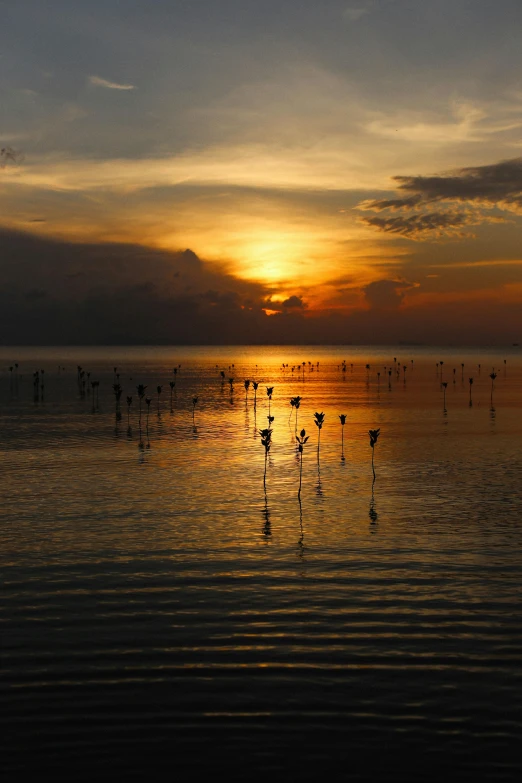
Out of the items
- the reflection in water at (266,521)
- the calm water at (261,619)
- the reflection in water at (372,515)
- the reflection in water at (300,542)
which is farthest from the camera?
the reflection in water at (372,515)

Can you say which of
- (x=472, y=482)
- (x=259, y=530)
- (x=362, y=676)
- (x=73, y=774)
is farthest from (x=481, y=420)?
(x=73, y=774)

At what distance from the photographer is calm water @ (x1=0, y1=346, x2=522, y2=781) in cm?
1450

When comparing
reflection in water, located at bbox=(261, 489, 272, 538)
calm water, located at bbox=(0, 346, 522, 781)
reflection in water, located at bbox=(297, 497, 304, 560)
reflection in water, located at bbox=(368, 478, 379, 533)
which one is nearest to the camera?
calm water, located at bbox=(0, 346, 522, 781)

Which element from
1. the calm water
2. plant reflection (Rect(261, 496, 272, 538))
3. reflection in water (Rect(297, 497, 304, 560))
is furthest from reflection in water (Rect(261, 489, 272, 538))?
reflection in water (Rect(297, 497, 304, 560))

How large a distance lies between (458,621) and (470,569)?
18.3 ft

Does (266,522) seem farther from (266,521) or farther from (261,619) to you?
(261,619)

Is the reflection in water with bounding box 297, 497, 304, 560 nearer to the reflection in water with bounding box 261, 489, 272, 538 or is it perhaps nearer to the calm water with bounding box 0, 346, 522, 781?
the calm water with bounding box 0, 346, 522, 781

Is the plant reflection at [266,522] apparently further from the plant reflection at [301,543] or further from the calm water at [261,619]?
the plant reflection at [301,543]

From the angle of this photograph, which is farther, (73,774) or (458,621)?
(458,621)

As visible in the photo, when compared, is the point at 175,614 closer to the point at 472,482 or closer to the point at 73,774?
the point at 73,774

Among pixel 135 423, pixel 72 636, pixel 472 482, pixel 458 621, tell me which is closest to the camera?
pixel 72 636

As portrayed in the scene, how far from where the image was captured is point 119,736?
14.7 m

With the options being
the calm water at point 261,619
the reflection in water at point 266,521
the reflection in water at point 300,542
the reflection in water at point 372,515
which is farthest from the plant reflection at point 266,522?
the reflection in water at point 372,515

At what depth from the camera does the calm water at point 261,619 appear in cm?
1450
